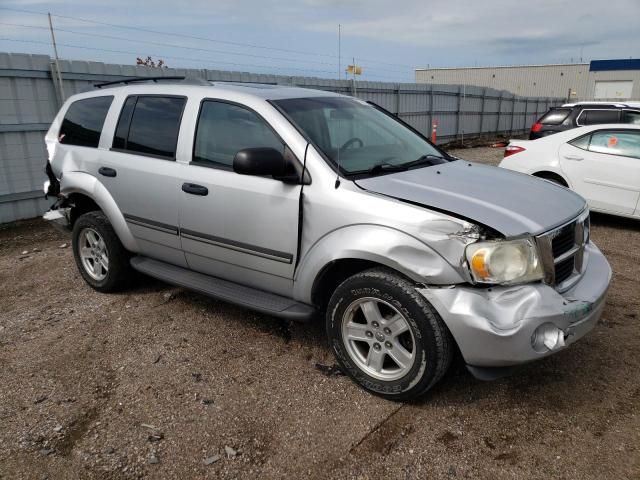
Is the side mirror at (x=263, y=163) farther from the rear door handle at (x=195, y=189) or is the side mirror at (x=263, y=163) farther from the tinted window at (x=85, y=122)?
the tinted window at (x=85, y=122)

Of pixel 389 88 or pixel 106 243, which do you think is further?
pixel 389 88

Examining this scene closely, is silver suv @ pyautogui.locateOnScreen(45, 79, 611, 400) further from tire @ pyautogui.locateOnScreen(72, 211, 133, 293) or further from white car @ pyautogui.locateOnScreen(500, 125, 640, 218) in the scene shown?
white car @ pyautogui.locateOnScreen(500, 125, 640, 218)

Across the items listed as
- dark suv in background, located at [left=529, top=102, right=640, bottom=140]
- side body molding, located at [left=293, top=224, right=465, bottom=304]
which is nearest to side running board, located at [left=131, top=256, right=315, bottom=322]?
side body molding, located at [left=293, top=224, right=465, bottom=304]

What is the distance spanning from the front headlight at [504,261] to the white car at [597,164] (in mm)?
4810

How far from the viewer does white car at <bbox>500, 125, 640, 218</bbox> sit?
21.4 feet

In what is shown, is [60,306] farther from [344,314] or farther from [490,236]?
[490,236]

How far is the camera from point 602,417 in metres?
2.83

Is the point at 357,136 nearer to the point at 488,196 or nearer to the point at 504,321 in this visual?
the point at 488,196

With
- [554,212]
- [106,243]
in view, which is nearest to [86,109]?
[106,243]

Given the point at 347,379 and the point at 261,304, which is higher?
the point at 261,304

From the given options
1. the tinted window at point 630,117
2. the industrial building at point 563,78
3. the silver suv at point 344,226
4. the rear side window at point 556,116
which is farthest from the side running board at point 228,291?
the industrial building at point 563,78

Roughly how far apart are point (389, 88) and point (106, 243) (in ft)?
43.1

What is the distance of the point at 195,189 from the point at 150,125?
843 millimetres

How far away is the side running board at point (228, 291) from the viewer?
3244 millimetres
